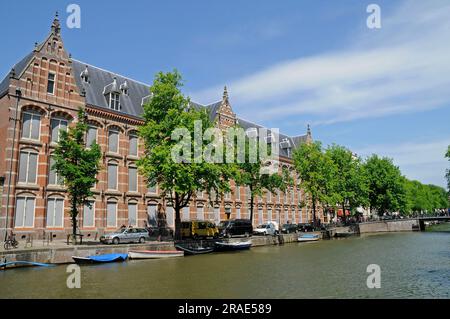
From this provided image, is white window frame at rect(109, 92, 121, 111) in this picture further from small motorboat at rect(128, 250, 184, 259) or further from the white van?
the white van

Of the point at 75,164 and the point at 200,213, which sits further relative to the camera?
the point at 200,213

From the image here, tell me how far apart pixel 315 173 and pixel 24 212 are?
1607 inches

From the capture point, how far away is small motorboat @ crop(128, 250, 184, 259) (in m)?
27.6

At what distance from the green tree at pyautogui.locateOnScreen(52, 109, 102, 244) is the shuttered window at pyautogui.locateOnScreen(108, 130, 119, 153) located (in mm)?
10158

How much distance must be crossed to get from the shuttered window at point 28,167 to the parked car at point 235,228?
19843 millimetres

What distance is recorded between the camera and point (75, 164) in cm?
2850

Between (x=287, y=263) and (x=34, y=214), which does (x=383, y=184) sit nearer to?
(x=287, y=263)

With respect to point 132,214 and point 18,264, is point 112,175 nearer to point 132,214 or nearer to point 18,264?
point 132,214

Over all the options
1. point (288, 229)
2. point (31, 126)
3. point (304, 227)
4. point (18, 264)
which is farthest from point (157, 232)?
point (304, 227)

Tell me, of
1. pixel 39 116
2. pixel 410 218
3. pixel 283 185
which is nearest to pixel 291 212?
pixel 283 185

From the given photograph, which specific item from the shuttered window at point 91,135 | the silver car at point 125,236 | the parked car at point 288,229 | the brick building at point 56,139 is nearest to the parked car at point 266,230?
the parked car at point 288,229

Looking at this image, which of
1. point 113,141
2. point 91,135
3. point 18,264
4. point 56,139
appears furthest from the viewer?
point 113,141
